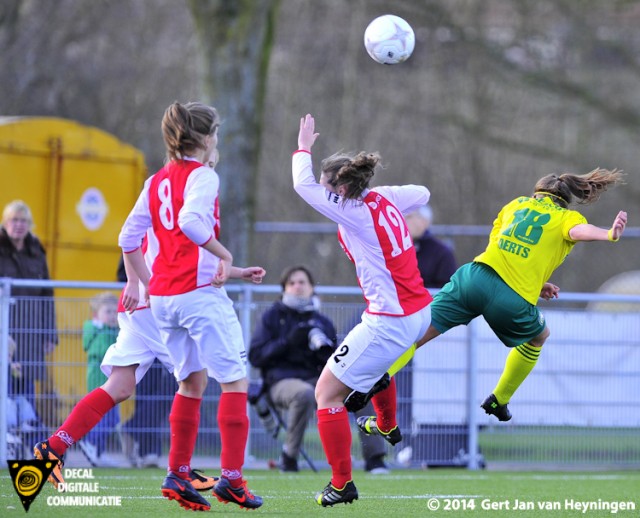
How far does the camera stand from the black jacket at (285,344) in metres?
10.7

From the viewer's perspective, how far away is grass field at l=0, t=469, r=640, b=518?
6.97 metres

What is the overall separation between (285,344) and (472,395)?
183 cm

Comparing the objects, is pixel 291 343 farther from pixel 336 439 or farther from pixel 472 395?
pixel 336 439

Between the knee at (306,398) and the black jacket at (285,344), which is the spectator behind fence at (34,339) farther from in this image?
the knee at (306,398)

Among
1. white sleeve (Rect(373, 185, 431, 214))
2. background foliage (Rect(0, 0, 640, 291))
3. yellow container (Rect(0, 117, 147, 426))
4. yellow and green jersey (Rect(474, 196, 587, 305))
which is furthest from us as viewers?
background foliage (Rect(0, 0, 640, 291))

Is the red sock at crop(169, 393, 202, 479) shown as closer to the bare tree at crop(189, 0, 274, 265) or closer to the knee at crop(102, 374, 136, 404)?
the knee at crop(102, 374, 136, 404)

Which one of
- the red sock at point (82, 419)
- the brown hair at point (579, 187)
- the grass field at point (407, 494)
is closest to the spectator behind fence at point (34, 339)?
the grass field at point (407, 494)

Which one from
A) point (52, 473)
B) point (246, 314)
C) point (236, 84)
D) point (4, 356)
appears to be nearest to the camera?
point (52, 473)

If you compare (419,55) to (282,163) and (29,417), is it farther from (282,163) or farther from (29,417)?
(29,417)

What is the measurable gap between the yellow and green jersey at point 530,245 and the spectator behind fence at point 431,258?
11.1ft

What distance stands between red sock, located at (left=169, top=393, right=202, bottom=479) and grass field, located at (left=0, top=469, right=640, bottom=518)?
0.27 metres

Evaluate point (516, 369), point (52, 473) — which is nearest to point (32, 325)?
point (52, 473)

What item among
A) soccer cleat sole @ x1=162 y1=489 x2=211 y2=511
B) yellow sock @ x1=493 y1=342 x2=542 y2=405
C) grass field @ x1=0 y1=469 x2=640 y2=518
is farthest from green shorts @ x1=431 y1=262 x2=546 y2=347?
soccer cleat sole @ x1=162 y1=489 x2=211 y2=511

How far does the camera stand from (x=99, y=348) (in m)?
10.5
